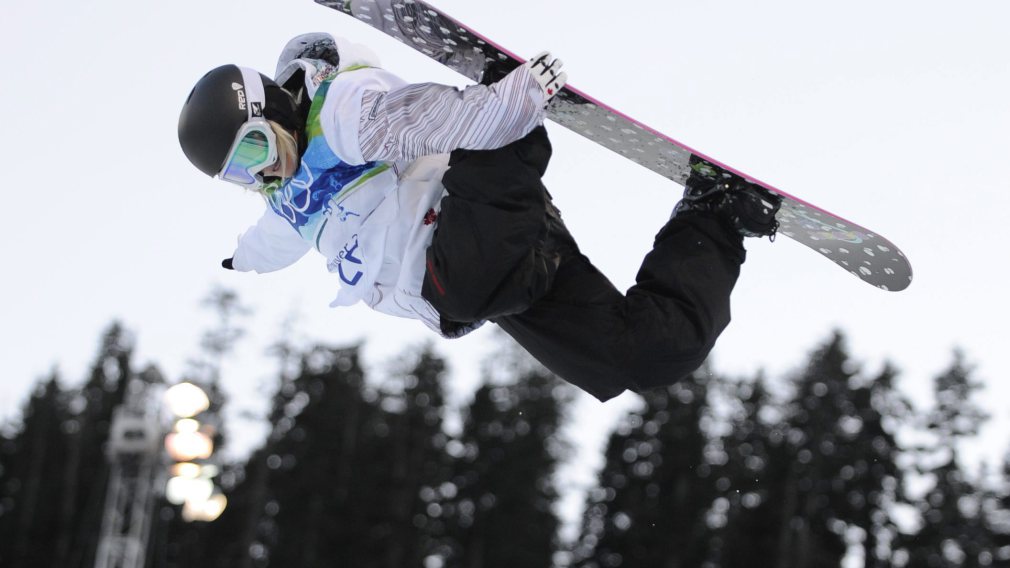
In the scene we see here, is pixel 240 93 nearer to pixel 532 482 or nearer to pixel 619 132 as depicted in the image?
pixel 619 132

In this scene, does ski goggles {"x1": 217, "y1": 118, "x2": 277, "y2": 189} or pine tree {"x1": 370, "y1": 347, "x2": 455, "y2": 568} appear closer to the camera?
ski goggles {"x1": 217, "y1": 118, "x2": 277, "y2": 189}

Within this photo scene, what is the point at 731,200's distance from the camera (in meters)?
3.55

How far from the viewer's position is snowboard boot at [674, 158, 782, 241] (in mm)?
3502

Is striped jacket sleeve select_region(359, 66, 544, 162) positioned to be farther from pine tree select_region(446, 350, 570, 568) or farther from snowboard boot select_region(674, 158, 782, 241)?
pine tree select_region(446, 350, 570, 568)

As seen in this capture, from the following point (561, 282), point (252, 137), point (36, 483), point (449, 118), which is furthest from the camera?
point (36, 483)

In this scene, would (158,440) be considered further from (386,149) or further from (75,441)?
(75,441)

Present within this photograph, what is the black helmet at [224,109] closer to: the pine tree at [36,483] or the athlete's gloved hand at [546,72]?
the athlete's gloved hand at [546,72]

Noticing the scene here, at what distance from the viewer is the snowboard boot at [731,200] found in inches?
138

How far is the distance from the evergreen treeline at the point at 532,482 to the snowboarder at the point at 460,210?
771 inches

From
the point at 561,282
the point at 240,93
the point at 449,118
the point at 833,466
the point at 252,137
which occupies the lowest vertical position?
the point at 833,466

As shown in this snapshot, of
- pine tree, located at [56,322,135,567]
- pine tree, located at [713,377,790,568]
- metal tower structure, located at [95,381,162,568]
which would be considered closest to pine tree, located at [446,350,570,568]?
pine tree, located at [713,377,790,568]

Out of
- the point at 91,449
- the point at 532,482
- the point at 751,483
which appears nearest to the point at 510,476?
the point at 532,482

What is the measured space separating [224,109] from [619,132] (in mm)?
1328

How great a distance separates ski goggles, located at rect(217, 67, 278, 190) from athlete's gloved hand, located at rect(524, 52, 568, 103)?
787 millimetres
